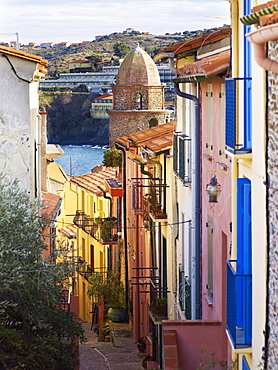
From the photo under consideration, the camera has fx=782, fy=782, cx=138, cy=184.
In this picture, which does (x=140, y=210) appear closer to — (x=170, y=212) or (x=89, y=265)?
(x=170, y=212)

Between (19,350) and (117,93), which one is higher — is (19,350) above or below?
below

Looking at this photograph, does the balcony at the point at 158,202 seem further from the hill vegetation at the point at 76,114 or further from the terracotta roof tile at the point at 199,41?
the hill vegetation at the point at 76,114

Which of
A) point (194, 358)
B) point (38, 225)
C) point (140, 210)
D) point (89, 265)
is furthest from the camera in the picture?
point (89, 265)

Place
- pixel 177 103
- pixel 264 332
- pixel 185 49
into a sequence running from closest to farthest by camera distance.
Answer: pixel 264 332
pixel 185 49
pixel 177 103

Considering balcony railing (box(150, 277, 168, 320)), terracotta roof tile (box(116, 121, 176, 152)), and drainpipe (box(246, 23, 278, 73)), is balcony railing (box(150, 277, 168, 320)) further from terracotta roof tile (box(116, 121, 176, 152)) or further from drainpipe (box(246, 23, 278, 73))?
drainpipe (box(246, 23, 278, 73))

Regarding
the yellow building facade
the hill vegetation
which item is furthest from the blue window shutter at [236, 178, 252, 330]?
the hill vegetation

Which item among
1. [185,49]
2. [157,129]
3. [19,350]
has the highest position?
[185,49]

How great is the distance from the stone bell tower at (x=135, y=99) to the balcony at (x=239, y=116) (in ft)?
109

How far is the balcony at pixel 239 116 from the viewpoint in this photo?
8.20 m

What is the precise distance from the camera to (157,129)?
22.1m

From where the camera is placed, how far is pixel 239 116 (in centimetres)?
859

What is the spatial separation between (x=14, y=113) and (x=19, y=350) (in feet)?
15.4

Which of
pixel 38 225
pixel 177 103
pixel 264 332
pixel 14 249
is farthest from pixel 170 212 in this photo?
pixel 264 332

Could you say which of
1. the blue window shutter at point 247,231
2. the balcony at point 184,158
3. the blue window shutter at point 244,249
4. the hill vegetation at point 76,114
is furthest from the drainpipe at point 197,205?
the hill vegetation at point 76,114
